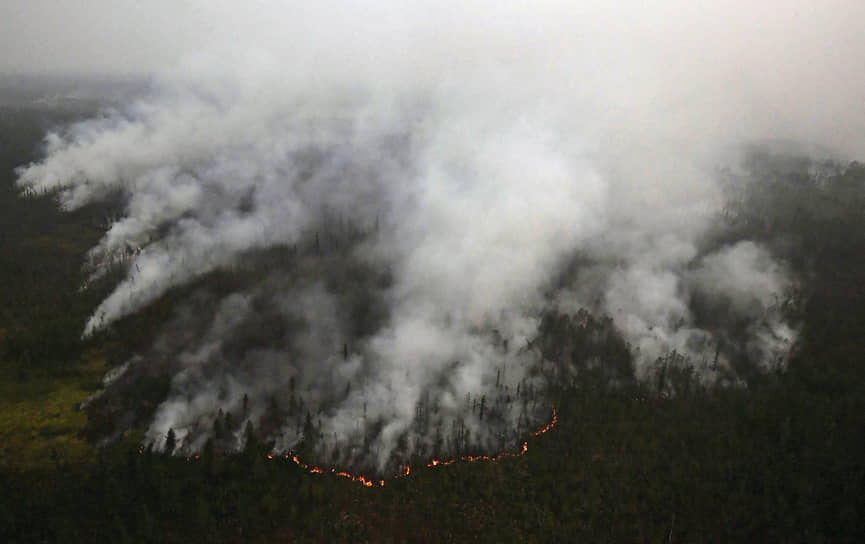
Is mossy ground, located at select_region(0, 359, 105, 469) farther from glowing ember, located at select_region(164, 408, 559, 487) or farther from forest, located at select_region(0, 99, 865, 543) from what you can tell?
glowing ember, located at select_region(164, 408, 559, 487)

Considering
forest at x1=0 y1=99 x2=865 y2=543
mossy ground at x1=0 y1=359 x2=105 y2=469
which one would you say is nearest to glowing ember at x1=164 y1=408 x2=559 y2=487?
forest at x1=0 y1=99 x2=865 y2=543

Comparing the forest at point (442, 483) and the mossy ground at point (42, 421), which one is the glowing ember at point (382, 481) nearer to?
the forest at point (442, 483)

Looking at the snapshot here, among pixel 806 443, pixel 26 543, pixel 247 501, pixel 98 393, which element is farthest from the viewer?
pixel 98 393

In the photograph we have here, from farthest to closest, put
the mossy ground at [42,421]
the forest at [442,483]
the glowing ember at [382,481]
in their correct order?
the glowing ember at [382,481]
the mossy ground at [42,421]
the forest at [442,483]

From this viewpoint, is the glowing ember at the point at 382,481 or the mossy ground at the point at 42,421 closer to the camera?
the mossy ground at the point at 42,421

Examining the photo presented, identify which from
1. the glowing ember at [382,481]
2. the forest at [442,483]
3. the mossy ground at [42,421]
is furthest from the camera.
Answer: the glowing ember at [382,481]

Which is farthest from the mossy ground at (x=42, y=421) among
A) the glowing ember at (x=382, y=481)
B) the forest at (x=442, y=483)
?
the glowing ember at (x=382, y=481)

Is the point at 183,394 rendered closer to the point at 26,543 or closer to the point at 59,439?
the point at 59,439

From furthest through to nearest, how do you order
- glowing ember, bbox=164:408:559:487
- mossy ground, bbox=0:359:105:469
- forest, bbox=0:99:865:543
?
glowing ember, bbox=164:408:559:487
mossy ground, bbox=0:359:105:469
forest, bbox=0:99:865:543

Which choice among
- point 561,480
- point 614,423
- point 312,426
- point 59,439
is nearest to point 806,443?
point 614,423

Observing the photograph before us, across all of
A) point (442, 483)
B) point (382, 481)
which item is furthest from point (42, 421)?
point (442, 483)

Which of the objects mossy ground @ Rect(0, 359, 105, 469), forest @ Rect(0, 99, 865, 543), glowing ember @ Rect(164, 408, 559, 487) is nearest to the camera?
forest @ Rect(0, 99, 865, 543)
